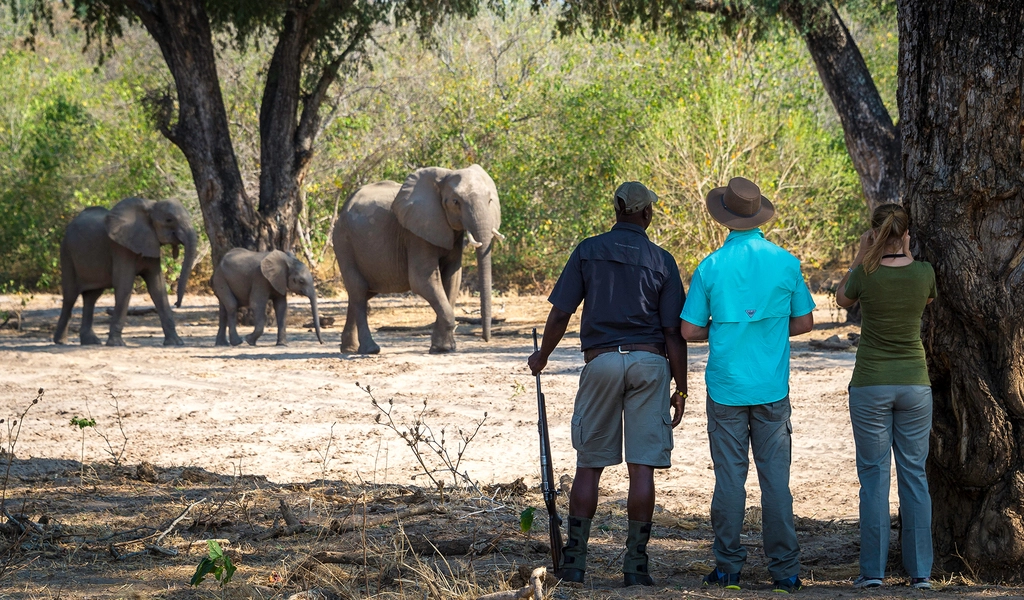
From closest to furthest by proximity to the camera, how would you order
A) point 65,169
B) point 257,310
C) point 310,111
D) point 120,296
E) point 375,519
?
point 375,519 < point 120,296 < point 257,310 < point 310,111 < point 65,169

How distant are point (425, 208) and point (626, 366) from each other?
364 inches

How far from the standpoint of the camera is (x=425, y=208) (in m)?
13.6

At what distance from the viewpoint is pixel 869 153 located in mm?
14422

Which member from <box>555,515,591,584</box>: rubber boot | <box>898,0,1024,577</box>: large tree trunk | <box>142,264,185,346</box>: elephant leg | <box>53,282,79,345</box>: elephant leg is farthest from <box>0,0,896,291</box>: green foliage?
<box>555,515,591,584</box>: rubber boot

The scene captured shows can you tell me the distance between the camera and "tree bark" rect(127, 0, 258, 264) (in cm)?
1714

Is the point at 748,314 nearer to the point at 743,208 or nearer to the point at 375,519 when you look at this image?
the point at 743,208

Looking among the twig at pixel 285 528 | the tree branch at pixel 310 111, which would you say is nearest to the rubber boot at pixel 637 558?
the twig at pixel 285 528

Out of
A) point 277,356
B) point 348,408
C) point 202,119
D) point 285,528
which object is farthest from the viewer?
point 202,119

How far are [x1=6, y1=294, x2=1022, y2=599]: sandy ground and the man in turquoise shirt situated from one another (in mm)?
217

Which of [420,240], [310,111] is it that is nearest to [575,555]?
[420,240]

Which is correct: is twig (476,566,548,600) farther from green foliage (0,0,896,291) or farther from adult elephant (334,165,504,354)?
green foliage (0,0,896,291)

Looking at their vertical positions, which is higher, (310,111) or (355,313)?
(310,111)

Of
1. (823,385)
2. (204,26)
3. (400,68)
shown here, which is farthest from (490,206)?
(400,68)

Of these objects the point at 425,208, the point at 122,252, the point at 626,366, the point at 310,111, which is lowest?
the point at 626,366
